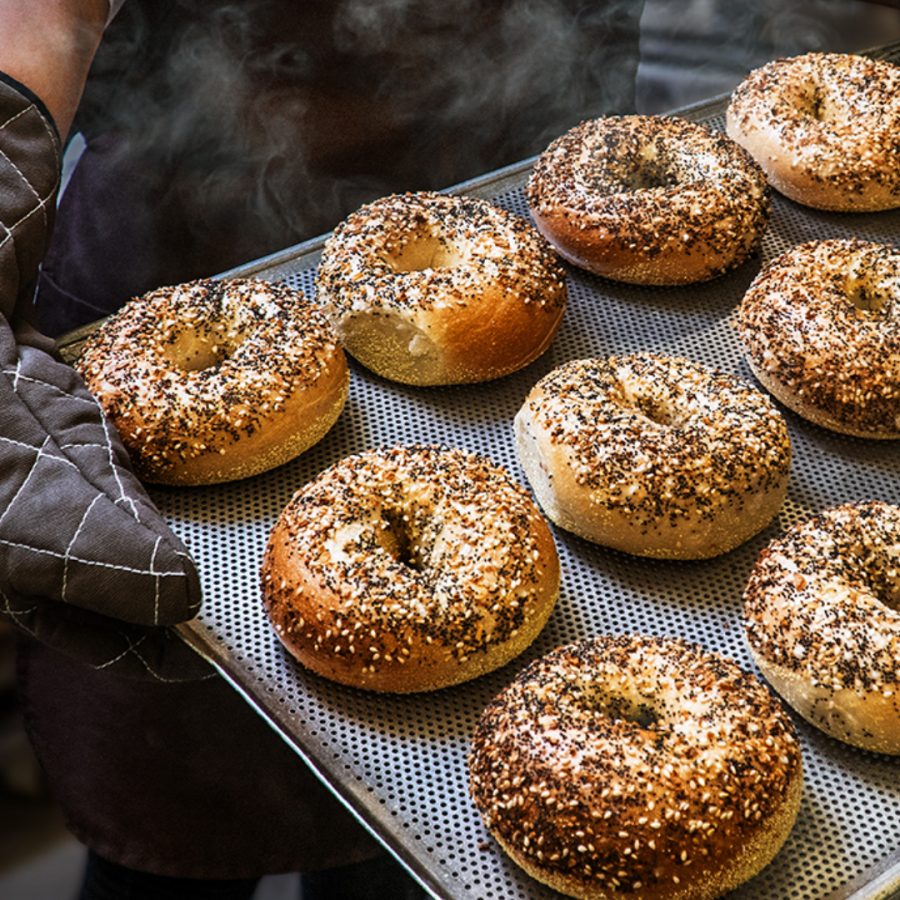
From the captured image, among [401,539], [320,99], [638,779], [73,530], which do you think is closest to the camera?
[638,779]

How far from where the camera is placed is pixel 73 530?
1.65 meters

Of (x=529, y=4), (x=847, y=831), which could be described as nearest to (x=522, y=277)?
(x=529, y=4)

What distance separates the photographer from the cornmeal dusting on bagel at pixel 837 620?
169cm

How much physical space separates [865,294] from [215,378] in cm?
120

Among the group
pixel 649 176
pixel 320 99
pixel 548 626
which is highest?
pixel 320 99

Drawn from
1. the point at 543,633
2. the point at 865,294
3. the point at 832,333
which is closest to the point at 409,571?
the point at 543,633

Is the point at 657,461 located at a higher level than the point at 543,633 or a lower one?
higher

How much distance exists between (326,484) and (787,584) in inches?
27.5

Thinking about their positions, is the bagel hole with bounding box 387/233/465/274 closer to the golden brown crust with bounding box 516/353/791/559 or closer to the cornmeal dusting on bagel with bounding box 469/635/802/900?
the golden brown crust with bounding box 516/353/791/559

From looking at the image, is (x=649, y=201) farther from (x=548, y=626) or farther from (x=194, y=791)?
(x=194, y=791)

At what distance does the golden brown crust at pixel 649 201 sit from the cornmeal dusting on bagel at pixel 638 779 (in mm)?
973

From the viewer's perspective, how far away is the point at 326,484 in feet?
6.31

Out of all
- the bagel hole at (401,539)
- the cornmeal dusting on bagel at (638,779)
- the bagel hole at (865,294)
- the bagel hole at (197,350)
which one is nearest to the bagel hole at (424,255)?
the bagel hole at (197,350)

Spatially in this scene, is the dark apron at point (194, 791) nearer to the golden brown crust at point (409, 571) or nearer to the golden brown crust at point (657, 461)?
the golden brown crust at point (409, 571)
